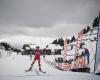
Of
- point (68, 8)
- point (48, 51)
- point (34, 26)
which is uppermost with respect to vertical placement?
point (68, 8)

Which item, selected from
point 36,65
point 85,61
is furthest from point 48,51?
point 85,61

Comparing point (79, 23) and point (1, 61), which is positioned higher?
point (79, 23)

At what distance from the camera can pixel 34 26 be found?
328 cm

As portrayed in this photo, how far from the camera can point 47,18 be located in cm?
331

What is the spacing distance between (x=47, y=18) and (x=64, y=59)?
1.70 ft

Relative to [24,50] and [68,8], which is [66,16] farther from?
[24,50]

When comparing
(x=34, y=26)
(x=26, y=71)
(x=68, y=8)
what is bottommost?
(x=26, y=71)

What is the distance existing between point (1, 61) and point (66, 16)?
3.00 feet

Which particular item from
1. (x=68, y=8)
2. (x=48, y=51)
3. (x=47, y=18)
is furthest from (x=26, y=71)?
(x=68, y=8)

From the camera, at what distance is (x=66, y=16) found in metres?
3.34

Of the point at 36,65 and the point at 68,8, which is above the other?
the point at 68,8

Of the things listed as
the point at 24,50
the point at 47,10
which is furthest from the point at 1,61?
the point at 47,10

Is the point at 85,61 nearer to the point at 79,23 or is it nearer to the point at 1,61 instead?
the point at 79,23

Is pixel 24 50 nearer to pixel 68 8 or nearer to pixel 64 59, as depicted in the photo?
pixel 64 59
